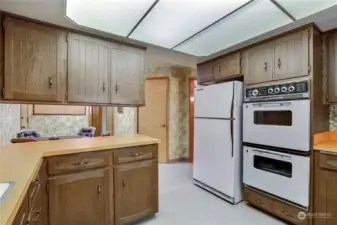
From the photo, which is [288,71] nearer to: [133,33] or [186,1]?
[186,1]

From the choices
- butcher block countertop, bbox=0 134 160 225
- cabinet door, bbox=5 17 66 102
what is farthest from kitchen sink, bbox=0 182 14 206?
cabinet door, bbox=5 17 66 102

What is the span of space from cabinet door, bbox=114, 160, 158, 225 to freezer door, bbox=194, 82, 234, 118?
1.16m

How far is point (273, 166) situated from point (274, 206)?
17.2 inches

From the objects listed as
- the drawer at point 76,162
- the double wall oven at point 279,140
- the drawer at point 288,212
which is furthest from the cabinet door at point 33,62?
the drawer at point 288,212

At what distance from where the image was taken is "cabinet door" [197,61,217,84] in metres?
3.26

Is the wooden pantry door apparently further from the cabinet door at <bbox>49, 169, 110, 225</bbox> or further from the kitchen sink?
the kitchen sink

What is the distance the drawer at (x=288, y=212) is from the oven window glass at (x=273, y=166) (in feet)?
1.07

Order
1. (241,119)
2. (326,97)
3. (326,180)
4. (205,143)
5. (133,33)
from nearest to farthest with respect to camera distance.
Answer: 1. (326,180)
2. (326,97)
3. (133,33)
4. (241,119)
5. (205,143)

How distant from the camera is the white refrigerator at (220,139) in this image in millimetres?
2705

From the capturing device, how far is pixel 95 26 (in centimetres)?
234

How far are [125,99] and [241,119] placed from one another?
5.04ft

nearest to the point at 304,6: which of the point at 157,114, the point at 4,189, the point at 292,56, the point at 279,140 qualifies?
the point at 292,56

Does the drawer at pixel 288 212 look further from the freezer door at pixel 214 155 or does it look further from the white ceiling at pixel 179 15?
the white ceiling at pixel 179 15

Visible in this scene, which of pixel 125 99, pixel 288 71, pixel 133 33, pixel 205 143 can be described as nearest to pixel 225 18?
pixel 288 71
